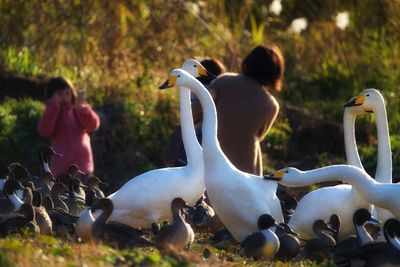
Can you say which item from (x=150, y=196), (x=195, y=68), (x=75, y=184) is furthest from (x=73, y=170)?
(x=150, y=196)

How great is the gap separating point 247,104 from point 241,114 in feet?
0.46

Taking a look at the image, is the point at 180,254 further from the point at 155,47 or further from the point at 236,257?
the point at 155,47

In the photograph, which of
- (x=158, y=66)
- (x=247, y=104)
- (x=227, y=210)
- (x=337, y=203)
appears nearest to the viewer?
(x=227, y=210)

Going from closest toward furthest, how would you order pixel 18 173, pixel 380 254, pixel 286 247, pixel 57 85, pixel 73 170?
1. pixel 380 254
2. pixel 286 247
3. pixel 18 173
4. pixel 73 170
5. pixel 57 85

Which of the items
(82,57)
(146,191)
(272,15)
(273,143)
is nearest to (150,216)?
(146,191)

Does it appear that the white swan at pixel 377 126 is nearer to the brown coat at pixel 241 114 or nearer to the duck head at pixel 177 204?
the brown coat at pixel 241 114

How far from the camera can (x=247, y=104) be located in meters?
13.2

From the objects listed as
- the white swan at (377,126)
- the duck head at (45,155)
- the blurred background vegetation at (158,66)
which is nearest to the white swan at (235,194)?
the white swan at (377,126)

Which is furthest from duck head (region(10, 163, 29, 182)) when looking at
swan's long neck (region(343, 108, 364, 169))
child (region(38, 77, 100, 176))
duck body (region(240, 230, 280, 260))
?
swan's long neck (region(343, 108, 364, 169))

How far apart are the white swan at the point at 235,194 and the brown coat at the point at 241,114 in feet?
6.45

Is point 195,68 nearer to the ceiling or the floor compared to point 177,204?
nearer to the ceiling

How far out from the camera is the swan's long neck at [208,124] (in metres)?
11.1

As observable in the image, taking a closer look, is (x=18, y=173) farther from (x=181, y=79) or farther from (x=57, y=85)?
(x=57, y=85)

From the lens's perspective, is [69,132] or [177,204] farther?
[69,132]
